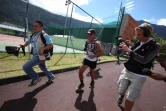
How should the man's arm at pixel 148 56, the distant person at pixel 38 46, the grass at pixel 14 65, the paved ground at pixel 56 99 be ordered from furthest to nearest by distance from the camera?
the grass at pixel 14 65
the distant person at pixel 38 46
the paved ground at pixel 56 99
the man's arm at pixel 148 56

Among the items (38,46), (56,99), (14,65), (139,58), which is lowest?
(56,99)

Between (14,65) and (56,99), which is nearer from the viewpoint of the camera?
(56,99)

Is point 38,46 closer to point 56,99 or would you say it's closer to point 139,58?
point 56,99

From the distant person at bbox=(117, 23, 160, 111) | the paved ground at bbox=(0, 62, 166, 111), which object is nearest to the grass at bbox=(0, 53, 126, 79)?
the paved ground at bbox=(0, 62, 166, 111)

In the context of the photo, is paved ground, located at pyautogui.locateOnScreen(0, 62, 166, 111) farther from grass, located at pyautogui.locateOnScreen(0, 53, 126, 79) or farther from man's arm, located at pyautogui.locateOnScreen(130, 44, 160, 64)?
man's arm, located at pyautogui.locateOnScreen(130, 44, 160, 64)

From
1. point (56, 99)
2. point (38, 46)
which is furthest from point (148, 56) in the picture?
point (38, 46)

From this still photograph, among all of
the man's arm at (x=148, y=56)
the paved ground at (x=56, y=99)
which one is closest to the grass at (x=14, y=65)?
the paved ground at (x=56, y=99)

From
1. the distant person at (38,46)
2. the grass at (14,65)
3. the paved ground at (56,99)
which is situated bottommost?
the paved ground at (56,99)

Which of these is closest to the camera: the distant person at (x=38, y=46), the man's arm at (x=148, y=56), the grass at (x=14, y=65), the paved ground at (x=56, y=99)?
the man's arm at (x=148, y=56)

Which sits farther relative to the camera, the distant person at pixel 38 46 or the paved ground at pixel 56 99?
the distant person at pixel 38 46

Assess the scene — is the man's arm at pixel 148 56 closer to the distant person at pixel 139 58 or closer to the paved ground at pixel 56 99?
the distant person at pixel 139 58

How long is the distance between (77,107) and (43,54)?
1.88m

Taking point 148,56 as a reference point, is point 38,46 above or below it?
below

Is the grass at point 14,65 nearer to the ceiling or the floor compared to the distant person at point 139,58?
nearer to the floor
